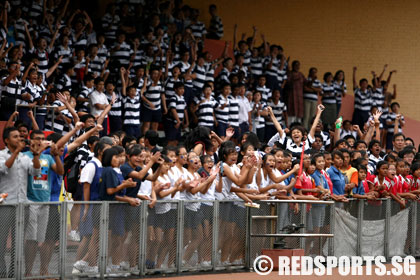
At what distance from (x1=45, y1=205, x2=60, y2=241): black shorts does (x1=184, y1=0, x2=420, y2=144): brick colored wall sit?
52.5 feet

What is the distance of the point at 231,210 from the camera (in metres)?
13.1

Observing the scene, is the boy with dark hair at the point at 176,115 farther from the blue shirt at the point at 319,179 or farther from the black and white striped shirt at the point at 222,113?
the blue shirt at the point at 319,179

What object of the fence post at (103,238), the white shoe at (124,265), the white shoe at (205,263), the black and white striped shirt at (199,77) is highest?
the black and white striped shirt at (199,77)

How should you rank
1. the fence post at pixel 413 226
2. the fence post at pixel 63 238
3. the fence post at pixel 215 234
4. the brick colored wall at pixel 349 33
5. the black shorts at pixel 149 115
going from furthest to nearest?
the brick colored wall at pixel 349 33, the black shorts at pixel 149 115, the fence post at pixel 413 226, the fence post at pixel 215 234, the fence post at pixel 63 238

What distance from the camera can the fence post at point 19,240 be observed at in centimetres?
1056

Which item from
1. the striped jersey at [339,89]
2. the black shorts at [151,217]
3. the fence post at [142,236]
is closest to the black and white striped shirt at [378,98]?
the striped jersey at [339,89]

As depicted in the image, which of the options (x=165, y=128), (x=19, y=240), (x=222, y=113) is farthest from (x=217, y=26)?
(x=19, y=240)

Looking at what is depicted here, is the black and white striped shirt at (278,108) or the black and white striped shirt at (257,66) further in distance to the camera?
the black and white striped shirt at (257,66)

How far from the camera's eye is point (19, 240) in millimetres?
10586

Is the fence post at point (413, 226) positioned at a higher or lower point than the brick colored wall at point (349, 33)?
lower

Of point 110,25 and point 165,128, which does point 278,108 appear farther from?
point 110,25

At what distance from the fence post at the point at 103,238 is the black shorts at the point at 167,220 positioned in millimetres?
943

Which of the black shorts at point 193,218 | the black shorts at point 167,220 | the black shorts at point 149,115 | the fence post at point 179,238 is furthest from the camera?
the black shorts at point 149,115

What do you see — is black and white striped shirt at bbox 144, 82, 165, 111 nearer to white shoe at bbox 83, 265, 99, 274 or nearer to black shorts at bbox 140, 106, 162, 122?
black shorts at bbox 140, 106, 162, 122
